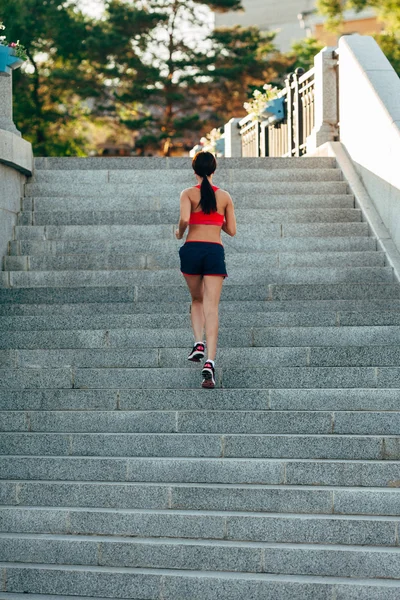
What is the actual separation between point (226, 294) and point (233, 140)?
50.1 ft

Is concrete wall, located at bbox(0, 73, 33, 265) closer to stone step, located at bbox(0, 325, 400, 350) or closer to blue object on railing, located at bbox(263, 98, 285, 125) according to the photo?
stone step, located at bbox(0, 325, 400, 350)

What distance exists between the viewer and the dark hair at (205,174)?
326 inches

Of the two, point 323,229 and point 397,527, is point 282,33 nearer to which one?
point 323,229

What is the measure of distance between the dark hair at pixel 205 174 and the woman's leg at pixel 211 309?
538 millimetres

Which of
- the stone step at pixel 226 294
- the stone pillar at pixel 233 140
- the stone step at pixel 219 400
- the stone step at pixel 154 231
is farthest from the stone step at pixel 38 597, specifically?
the stone pillar at pixel 233 140

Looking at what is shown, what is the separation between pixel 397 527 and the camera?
21.9 feet

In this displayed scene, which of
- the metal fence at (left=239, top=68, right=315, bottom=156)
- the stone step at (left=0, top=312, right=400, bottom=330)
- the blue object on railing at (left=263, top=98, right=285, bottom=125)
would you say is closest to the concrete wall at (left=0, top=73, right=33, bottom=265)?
the stone step at (left=0, top=312, right=400, bottom=330)

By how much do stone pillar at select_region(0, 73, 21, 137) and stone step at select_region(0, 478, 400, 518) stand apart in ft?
19.7

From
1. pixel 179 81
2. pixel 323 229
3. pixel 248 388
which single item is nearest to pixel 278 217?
pixel 323 229

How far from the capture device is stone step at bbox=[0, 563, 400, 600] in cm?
621

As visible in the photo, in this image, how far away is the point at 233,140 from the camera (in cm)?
2511

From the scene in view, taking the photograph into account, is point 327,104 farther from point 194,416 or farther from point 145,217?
point 194,416

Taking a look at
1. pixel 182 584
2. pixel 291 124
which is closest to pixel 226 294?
pixel 182 584

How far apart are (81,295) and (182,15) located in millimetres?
37900
